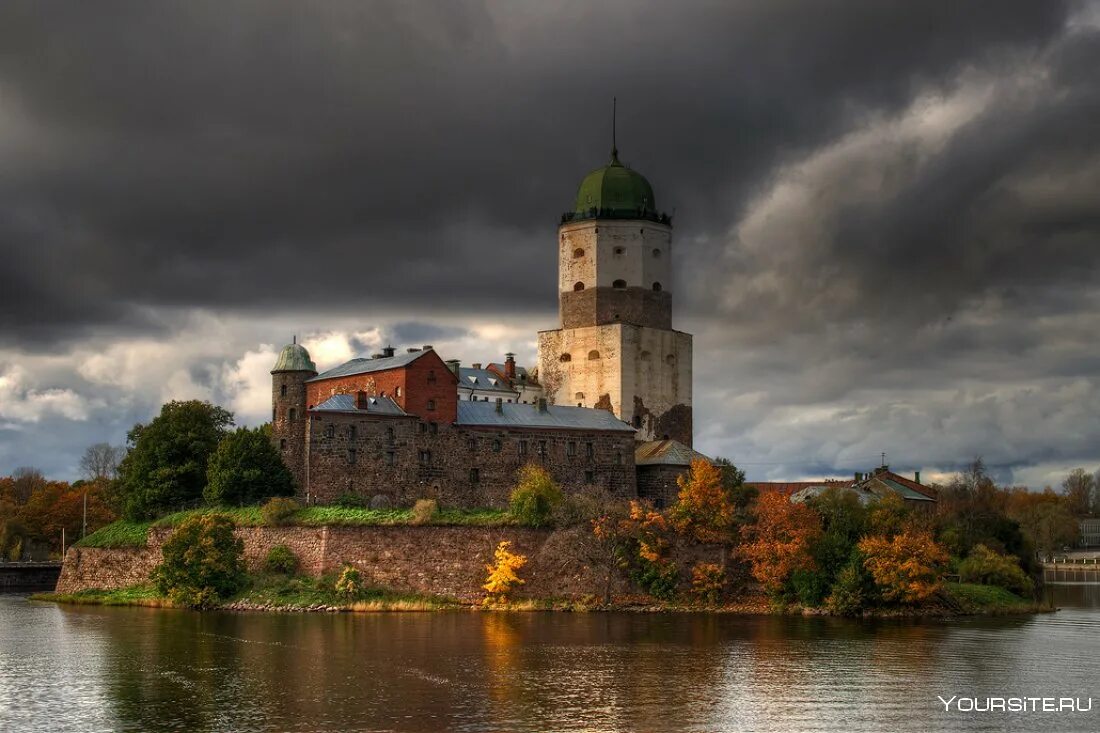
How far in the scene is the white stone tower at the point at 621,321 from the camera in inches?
3049

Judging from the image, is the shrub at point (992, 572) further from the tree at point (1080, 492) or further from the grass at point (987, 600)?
the tree at point (1080, 492)

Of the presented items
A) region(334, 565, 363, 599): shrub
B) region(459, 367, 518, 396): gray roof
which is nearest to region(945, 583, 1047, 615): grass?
region(334, 565, 363, 599): shrub

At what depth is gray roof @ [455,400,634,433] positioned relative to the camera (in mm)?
65938

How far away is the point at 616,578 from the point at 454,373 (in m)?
14.2

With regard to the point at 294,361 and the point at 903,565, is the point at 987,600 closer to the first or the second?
the point at 903,565

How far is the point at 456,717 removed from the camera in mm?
30375

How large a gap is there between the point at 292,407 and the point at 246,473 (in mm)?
4539

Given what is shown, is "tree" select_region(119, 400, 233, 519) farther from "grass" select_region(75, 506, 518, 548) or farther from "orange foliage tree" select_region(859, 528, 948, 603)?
"orange foliage tree" select_region(859, 528, 948, 603)

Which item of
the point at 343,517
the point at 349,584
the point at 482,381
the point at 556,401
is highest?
the point at 482,381

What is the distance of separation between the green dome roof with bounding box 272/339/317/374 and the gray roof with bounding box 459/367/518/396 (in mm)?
15980

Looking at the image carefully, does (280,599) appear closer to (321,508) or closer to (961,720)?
(321,508)

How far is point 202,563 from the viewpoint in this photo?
56.1 m

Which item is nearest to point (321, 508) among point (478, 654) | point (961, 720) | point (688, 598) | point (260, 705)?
point (688, 598)

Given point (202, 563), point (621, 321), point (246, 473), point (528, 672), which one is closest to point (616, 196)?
point (621, 321)
